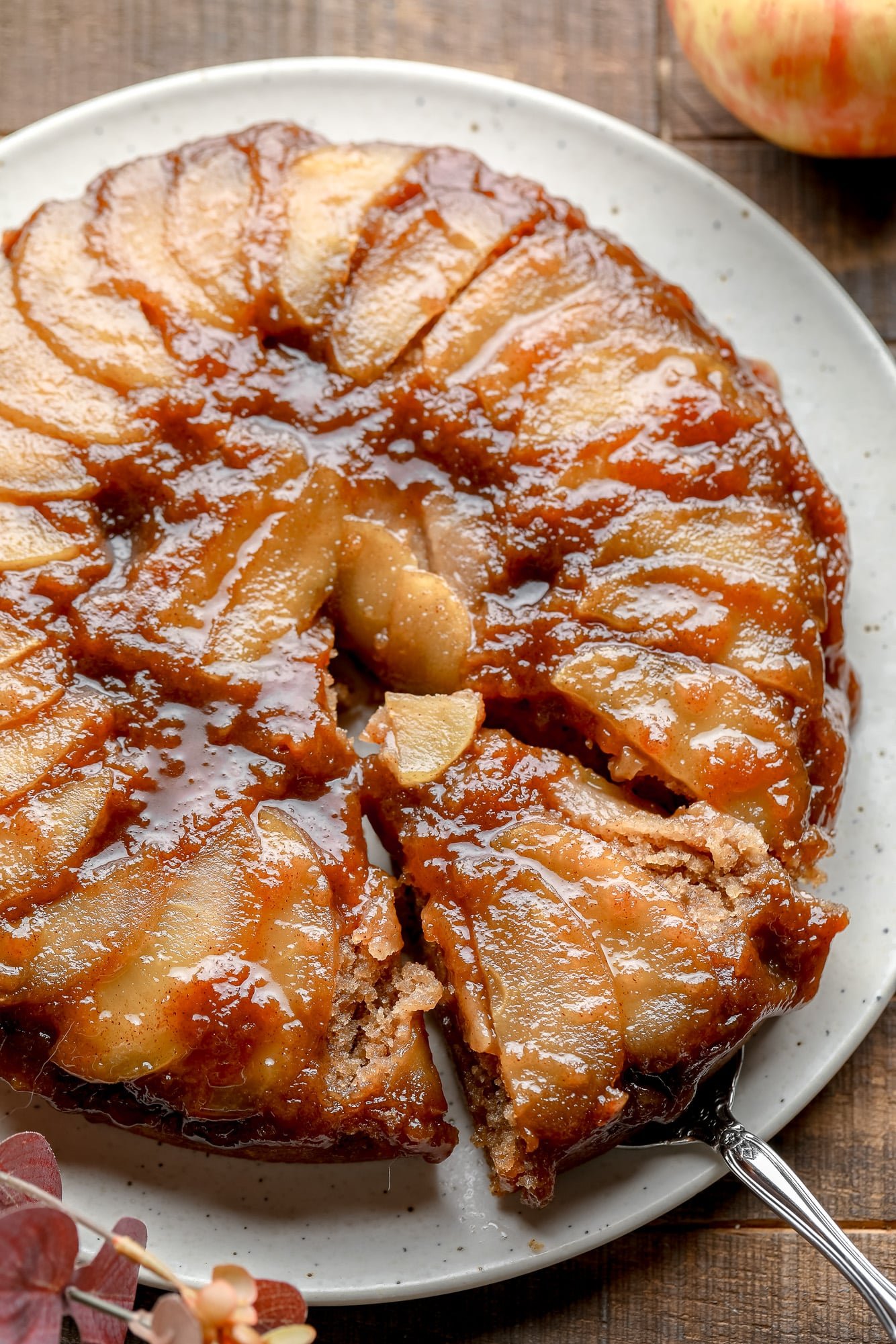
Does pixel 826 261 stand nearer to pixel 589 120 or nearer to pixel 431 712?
pixel 589 120

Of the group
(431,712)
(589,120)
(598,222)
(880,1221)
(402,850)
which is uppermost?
(589,120)

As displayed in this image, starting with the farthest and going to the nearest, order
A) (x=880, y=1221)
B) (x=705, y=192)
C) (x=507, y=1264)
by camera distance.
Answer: (x=705, y=192) → (x=880, y=1221) → (x=507, y=1264)

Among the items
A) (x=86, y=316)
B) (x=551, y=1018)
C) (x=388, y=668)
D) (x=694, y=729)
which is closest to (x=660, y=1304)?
(x=551, y=1018)

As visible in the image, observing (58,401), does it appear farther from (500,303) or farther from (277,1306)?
(277,1306)

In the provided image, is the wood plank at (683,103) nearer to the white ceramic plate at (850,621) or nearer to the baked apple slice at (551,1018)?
the white ceramic plate at (850,621)

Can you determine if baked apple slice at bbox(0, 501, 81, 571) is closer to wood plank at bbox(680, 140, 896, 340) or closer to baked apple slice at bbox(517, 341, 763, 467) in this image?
baked apple slice at bbox(517, 341, 763, 467)

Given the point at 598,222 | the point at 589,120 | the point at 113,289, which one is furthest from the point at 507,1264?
the point at 589,120

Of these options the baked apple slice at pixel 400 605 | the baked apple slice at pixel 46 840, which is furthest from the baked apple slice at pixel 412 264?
the baked apple slice at pixel 46 840
